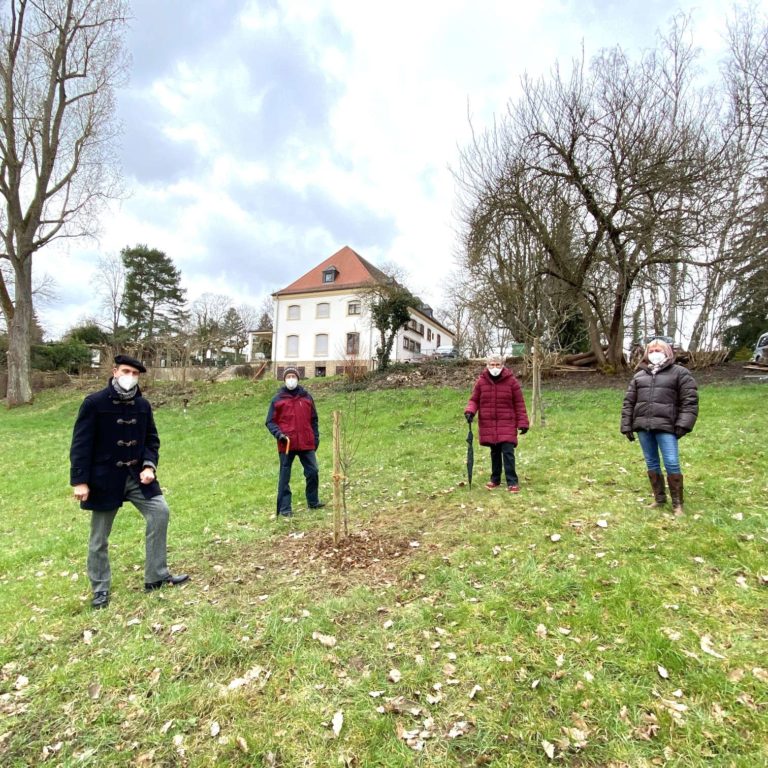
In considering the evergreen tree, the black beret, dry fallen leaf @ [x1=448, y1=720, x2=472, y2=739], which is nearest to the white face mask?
the black beret

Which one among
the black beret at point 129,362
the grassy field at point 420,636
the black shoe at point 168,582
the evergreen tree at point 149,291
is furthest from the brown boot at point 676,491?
the evergreen tree at point 149,291

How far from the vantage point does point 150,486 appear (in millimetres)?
4102

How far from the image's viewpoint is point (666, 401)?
15.4 ft

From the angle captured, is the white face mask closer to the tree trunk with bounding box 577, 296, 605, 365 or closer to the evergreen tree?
the tree trunk with bounding box 577, 296, 605, 365

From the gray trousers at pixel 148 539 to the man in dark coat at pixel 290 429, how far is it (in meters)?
1.97

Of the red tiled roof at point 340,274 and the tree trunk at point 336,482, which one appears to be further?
the red tiled roof at point 340,274

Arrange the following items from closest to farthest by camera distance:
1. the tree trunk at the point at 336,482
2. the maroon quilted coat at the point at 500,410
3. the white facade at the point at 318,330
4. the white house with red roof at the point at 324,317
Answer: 1. the tree trunk at the point at 336,482
2. the maroon quilted coat at the point at 500,410
3. the white facade at the point at 318,330
4. the white house with red roof at the point at 324,317

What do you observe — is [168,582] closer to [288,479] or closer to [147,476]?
[147,476]

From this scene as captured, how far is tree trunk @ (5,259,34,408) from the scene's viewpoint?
21281mm

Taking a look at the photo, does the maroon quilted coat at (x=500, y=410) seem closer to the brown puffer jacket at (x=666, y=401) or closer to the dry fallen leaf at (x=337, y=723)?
the brown puffer jacket at (x=666, y=401)

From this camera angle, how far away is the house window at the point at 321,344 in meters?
39.1

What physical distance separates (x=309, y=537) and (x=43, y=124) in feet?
83.5

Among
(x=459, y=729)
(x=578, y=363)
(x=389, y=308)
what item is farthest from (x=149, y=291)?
(x=459, y=729)

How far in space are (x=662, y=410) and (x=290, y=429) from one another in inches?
172
